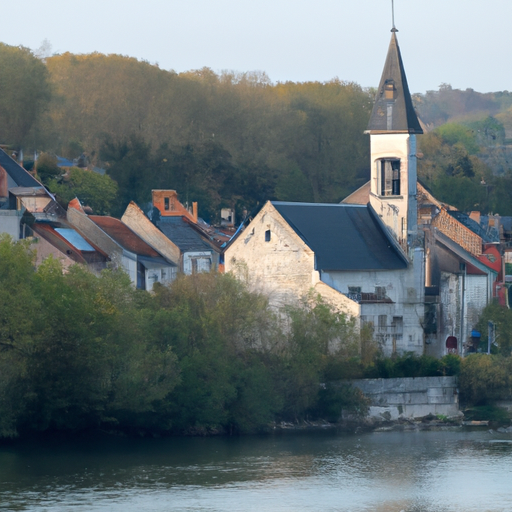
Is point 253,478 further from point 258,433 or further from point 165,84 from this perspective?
point 165,84

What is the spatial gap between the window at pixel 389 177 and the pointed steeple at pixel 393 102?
1497 millimetres

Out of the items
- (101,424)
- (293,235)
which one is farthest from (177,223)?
(101,424)

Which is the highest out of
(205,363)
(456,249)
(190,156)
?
(190,156)

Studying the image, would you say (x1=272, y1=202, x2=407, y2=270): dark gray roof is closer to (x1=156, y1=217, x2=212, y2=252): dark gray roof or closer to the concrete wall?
Answer: the concrete wall

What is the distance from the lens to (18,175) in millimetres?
61875

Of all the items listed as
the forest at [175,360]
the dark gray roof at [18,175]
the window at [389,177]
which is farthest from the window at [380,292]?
the dark gray roof at [18,175]

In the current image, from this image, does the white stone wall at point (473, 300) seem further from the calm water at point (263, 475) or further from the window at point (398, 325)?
the calm water at point (263, 475)

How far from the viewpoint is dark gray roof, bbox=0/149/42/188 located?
61375 mm

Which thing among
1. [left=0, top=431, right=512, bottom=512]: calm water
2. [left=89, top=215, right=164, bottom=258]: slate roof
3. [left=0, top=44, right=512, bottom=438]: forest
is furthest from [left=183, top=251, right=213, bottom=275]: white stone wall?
[left=0, top=431, right=512, bottom=512]: calm water

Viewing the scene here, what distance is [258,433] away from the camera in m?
48.4

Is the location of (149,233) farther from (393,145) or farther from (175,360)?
(175,360)

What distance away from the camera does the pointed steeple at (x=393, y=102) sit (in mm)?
60844

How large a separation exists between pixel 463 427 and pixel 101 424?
14467mm

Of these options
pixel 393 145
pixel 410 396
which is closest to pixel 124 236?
pixel 393 145
